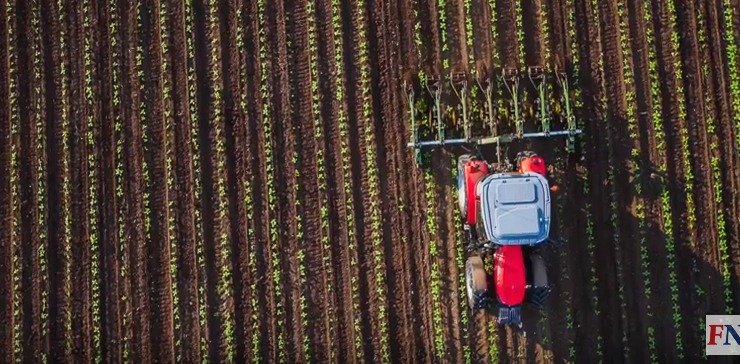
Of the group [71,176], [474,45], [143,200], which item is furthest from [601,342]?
[71,176]

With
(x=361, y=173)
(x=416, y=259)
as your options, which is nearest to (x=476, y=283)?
(x=416, y=259)

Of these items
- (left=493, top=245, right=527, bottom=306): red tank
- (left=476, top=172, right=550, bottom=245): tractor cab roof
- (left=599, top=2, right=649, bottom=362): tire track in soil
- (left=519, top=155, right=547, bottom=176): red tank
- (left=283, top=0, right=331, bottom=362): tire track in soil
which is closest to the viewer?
(left=476, top=172, right=550, bottom=245): tractor cab roof

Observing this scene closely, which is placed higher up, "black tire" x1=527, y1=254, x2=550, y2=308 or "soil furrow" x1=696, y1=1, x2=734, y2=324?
"soil furrow" x1=696, y1=1, x2=734, y2=324

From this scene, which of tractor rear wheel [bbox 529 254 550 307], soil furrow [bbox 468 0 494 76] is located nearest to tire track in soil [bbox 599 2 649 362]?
tractor rear wheel [bbox 529 254 550 307]

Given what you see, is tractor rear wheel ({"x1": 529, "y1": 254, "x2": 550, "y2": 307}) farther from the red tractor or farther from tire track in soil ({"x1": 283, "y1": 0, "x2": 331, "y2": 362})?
tire track in soil ({"x1": 283, "y1": 0, "x2": 331, "y2": 362})

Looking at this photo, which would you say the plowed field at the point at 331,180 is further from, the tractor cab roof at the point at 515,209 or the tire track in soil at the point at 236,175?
the tractor cab roof at the point at 515,209

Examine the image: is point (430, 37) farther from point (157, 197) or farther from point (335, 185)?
point (157, 197)

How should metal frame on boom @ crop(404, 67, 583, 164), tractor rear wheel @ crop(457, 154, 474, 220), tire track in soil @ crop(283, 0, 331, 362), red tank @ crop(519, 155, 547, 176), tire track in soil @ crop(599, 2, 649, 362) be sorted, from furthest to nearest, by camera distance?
tire track in soil @ crop(283, 0, 331, 362) → tire track in soil @ crop(599, 2, 649, 362) → metal frame on boom @ crop(404, 67, 583, 164) → tractor rear wheel @ crop(457, 154, 474, 220) → red tank @ crop(519, 155, 547, 176)
